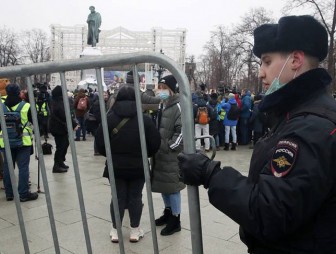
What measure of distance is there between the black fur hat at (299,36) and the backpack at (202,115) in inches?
309

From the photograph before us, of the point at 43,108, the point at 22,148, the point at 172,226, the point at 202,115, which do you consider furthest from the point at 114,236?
the point at 202,115

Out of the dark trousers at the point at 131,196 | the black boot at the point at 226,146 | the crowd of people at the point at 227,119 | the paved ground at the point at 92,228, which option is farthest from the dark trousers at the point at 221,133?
the dark trousers at the point at 131,196

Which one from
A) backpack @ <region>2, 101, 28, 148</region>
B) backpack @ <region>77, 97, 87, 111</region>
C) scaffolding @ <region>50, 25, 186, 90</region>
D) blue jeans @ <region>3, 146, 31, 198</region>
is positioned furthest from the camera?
scaffolding @ <region>50, 25, 186, 90</region>

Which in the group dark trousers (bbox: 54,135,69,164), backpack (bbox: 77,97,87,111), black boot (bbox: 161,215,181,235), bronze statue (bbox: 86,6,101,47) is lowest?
black boot (bbox: 161,215,181,235)

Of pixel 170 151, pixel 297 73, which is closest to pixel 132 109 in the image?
pixel 170 151

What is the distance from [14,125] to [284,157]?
158 inches

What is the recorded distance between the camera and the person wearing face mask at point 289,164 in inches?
51.6

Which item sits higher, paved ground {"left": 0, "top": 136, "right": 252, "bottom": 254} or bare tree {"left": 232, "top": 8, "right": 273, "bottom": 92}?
bare tree {"left": 232, "top": 8, "right": 273, "bottom": 92}

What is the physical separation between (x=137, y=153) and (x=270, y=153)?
2188 mm

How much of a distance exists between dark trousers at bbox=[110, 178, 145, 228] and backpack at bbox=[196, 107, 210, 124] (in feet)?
19.4

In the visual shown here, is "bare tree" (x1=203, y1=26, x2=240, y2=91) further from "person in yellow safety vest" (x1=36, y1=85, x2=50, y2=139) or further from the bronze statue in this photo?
"person in yellow safety vest" (x1=36, y1=85, x2=50, y2=139)

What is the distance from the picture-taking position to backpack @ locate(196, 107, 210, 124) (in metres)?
9.47

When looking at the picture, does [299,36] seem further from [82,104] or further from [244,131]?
[244,131]

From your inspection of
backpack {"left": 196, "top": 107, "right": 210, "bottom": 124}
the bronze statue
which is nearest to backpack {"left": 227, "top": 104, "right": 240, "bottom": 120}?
backpack {"left": 196, "top": 107, "right": 210, "bottom": 124}
